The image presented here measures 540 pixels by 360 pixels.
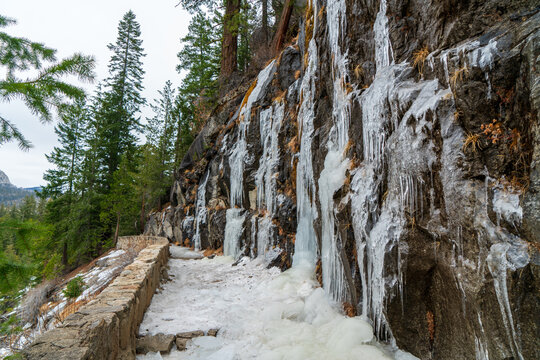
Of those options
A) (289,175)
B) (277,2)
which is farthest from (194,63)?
(289,175)

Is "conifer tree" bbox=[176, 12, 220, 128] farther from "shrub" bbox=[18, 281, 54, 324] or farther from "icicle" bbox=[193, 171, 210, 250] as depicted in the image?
"shrub" bbox=[18, 281, 54, 324]

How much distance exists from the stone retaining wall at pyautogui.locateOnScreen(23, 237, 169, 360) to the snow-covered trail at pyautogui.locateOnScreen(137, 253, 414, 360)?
406mm

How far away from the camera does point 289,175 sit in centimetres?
794

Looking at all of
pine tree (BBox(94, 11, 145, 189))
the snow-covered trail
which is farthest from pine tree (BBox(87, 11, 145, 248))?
the snow-covered trail

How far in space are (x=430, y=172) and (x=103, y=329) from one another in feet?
12.4

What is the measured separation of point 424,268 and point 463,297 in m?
0.49

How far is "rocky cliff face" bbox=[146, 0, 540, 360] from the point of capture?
238 centimetres

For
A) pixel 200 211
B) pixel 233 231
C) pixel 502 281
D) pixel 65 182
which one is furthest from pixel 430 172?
pixel 65 182

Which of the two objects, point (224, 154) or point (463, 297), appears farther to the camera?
point (224, 154)

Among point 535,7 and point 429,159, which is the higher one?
point 535,7

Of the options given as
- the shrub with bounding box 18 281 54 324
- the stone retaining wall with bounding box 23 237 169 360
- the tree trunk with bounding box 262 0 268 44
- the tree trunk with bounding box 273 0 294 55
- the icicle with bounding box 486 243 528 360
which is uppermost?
the tree trunk with bounding box 262 0 268 44

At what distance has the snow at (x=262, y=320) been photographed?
134 inches

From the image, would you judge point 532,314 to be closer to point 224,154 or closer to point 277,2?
point 224,154

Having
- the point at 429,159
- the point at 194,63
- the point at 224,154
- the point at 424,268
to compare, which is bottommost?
the point at 424,268
